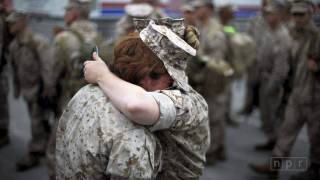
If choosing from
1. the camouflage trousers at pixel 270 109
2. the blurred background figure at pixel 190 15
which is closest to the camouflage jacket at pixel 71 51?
the blurred background figure at pixel 190 15

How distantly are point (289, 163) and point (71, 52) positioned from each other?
263cm

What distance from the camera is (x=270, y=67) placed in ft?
16.9

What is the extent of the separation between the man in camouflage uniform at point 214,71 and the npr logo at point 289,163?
0.72 meters

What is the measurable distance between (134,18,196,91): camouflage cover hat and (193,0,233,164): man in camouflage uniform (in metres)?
2.62

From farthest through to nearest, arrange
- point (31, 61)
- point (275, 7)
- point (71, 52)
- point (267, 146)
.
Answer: point (275, 7)
point (267, 146)
point (31, 61)
point (71, 52)

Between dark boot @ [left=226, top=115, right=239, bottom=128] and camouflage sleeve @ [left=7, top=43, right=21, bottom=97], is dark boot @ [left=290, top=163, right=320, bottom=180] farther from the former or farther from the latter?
camouflage sleeve @ [left=7, top=43, right=21, bottom=97]

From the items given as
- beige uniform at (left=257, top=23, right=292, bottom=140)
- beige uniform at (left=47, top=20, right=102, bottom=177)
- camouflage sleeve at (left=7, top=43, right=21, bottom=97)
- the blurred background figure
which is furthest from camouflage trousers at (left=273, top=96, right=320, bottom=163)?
camouflage sleeve at (left=7, top=43, right=21, bottom=97)

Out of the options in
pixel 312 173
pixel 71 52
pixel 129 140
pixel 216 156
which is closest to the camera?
pixel 129 140

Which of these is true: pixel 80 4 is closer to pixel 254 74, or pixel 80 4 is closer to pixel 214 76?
pixel 214 76

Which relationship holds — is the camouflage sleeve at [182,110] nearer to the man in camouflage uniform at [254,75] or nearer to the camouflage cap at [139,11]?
the camouflage cap at [139,11]

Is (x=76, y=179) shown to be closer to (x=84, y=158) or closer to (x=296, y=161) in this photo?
(x=84, y=158)

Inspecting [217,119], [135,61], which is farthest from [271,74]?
[135,61]

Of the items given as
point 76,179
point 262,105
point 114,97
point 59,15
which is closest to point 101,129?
point 114,97

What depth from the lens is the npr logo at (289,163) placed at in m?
4.19
